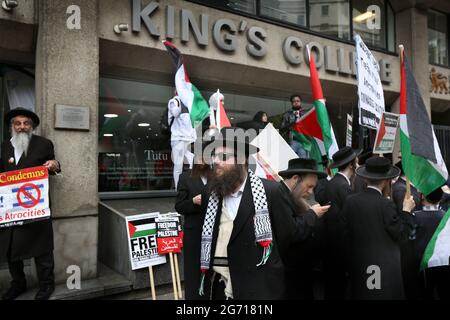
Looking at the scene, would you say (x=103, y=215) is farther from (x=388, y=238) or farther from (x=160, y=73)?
(x=388, y=238)

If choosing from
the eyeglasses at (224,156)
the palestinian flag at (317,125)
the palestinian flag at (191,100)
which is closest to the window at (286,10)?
the palestinian flag at (191,100)

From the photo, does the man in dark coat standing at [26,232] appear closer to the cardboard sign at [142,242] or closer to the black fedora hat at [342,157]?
the cardboard sign at [142,242]

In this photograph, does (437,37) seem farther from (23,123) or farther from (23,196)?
(23,196)

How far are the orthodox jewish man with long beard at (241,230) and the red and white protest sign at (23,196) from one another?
2.57m

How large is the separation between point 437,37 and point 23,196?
12.8 metres

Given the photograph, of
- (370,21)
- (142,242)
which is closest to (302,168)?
(142,242)

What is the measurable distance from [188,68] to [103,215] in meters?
3.19

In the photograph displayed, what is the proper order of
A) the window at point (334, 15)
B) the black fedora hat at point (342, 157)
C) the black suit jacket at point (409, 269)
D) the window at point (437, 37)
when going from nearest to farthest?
the black suit jacket at point (409, 269) → the black fedora hat at point (342, 157) → the window at point (334, 15) → the window at point (437, 37)

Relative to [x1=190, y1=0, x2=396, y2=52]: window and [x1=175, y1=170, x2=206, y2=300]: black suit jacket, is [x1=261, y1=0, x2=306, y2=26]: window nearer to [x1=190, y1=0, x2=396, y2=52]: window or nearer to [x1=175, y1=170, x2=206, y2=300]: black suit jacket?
[x1=190, y1=0, x2=396, y2=52]: window

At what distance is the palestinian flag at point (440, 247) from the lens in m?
3.87

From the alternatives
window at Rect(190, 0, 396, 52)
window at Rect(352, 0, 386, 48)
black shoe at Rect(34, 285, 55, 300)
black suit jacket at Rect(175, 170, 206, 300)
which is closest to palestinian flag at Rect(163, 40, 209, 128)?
black suit jacket at Rect(175, 170, 206, 300)

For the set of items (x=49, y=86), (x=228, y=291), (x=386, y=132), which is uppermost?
(x=49, y=86)

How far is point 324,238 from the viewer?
3936 mm

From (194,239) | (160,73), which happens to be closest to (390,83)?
(160,73)
